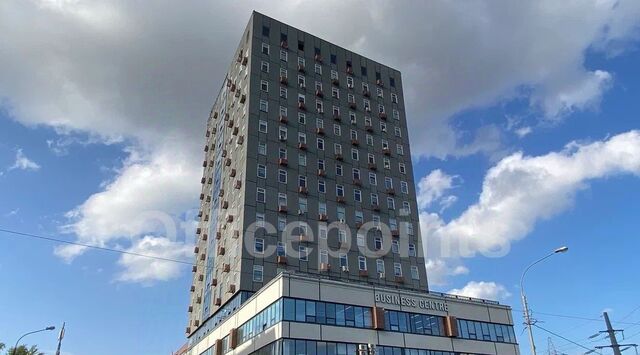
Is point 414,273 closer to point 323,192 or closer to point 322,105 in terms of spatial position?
point 323,192

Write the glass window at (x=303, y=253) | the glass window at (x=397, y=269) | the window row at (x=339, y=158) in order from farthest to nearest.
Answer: the glass window at (x=397, y=269)
the window row at (x=339, y=158)
the glass window at (x=303, y=253)

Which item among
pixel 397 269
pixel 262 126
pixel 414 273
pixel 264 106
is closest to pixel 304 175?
pixel 262 126

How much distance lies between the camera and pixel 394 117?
70438 mm

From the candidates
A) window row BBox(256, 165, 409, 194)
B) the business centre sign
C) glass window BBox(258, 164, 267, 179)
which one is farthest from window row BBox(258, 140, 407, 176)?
the business centre sign

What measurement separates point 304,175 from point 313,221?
5.86m

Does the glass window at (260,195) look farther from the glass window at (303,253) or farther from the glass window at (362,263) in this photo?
the glass window at (362,263)

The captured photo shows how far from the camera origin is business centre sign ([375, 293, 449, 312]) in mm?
43719

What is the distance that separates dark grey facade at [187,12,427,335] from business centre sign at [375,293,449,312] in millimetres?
10153

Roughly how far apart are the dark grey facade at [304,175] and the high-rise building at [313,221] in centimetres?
16

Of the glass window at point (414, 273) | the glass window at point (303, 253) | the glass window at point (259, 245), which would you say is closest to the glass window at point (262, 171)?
the glass window at point (259, 245)

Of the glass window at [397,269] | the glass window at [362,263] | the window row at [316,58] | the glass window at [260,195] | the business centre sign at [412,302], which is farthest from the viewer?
the window row at [316,58]

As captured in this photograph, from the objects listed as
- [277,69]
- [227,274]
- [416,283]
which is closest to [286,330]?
[227,274]

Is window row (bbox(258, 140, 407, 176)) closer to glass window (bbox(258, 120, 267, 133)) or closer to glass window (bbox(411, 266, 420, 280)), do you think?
glass window (bbox(258, 120, 267, 133))

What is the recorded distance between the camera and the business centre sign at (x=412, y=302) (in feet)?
143
